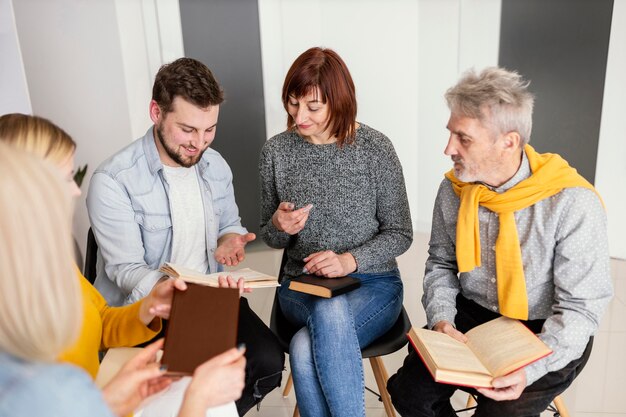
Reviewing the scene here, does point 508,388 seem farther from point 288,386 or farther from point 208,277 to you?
point 288,386

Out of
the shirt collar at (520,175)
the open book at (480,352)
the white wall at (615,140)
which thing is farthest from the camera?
the white wall at (615,140)

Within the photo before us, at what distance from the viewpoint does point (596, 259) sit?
1.55m

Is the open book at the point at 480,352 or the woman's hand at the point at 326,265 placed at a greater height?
the woman's hand at the point at 326,265

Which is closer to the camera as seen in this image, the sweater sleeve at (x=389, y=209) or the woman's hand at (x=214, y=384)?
the woman's hand at (x=214, y=384)

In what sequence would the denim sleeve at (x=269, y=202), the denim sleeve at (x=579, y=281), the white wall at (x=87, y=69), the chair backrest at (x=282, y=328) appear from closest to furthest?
the denim sleeve at (x=579, y=281) < the chair backrest at (x=282, y=328) < the denim sleeve at (x=269, y=202) < the white wall at (x=87, y=69)

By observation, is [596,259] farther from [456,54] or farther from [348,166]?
[456,54]

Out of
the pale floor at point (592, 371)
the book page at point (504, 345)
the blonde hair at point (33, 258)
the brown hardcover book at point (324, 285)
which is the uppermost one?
the blonde hair at point (33, 258)

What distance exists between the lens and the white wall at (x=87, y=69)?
2930mm

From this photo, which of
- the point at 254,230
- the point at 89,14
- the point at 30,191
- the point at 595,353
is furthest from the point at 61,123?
the point at 595,353

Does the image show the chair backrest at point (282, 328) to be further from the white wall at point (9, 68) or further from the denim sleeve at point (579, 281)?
the white wall at point (9, 68)

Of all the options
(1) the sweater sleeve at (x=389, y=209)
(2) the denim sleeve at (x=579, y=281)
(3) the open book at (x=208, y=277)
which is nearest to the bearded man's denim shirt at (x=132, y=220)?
(3) the open book at (x=208, y=277)

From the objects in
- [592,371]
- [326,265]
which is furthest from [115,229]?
[592,371]

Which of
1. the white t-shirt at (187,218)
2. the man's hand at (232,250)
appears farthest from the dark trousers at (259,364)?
the white t-shirt at (187,218)

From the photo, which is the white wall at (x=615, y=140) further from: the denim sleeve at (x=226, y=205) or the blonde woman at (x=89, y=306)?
the blonde woman at (x=89, y=306)
